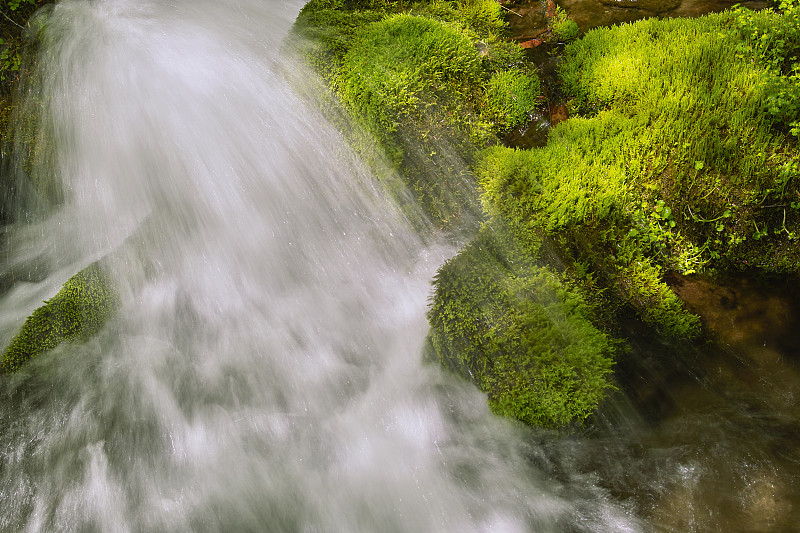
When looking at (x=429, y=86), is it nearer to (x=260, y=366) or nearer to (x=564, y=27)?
(x=564, y=27)

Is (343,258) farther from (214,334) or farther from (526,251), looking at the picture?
(526,251)

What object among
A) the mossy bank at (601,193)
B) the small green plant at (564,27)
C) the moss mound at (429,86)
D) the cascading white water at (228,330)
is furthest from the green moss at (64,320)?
the small green plant at (564,27)

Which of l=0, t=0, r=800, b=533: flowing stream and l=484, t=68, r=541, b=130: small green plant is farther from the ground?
l=484, t=68, r=541, b=130: small green plant

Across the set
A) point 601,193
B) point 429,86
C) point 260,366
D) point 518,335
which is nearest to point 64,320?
point 260,366

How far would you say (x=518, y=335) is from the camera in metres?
3.60

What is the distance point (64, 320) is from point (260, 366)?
2.19 m

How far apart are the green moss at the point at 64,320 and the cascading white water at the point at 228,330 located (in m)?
0.13

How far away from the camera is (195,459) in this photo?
4195mm

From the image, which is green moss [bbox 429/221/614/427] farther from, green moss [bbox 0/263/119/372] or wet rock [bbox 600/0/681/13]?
green moss [bbox 0/263/119/372]

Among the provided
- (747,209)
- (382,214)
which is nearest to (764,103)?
(747,209)

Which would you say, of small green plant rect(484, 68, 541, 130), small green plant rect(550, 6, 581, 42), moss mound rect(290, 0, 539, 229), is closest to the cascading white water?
moss mound rect(290, 0, 539, 229)

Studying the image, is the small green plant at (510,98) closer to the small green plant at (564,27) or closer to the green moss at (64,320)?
the small green plant at (564,27)

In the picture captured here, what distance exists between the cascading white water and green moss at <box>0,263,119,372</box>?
13cm

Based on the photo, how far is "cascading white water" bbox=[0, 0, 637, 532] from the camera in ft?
12.8
